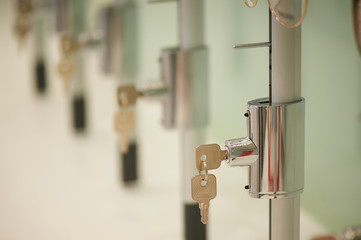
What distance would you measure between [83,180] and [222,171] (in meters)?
0.40

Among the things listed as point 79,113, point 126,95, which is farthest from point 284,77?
point 79,113

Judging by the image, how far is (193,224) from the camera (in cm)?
82

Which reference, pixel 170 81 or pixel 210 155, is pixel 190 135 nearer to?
pixel 170 81

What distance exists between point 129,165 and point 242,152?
1.95ft

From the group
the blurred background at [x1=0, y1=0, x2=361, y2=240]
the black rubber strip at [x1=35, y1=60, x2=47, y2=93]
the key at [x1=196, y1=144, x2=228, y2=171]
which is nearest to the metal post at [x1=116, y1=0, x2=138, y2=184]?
the blurred background at [x1=0, y1=0, x2=361, y2=240]

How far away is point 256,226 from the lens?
764mm

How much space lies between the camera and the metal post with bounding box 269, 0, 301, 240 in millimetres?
525

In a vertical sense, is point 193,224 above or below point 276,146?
below

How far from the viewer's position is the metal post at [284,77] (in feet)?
1.72

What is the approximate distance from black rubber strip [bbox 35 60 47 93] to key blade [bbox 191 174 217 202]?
1.15m

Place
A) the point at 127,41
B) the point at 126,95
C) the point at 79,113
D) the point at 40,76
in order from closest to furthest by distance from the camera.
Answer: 1. the point at 126,95
2. the point at 127,41
3. the point at 79,113
4. the point at 40,76

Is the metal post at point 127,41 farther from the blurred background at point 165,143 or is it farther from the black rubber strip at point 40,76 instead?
the black rubber strip at point 40,76

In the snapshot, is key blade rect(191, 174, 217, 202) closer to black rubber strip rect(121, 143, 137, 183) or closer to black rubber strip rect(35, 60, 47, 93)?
black rubber strip rect(121, 143, 137, 183)

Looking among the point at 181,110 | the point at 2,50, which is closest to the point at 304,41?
the point at 181,110
